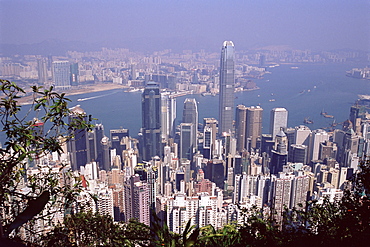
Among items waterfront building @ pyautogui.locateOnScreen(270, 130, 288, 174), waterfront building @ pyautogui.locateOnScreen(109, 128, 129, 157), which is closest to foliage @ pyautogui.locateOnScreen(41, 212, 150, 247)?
waterfront building @ pyautogui.locateOnScreen(270, 130, 288, 174)

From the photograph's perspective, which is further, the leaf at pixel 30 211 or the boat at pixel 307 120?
the boat at pixel 307 120

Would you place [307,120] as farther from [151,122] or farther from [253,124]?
[151,122]

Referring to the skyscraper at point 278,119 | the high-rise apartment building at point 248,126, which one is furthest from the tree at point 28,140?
the skyscraper at point 278,119

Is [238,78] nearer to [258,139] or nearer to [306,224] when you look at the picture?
[258,139]

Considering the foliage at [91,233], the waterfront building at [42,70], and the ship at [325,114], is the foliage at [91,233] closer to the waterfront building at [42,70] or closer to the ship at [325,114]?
the waterfront building at [42,70]

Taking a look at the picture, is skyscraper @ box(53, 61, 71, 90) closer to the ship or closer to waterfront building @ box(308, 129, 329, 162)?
waterfront building @ box(308, 129, 329, 162)

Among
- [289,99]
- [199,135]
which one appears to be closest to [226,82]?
[289,99]
